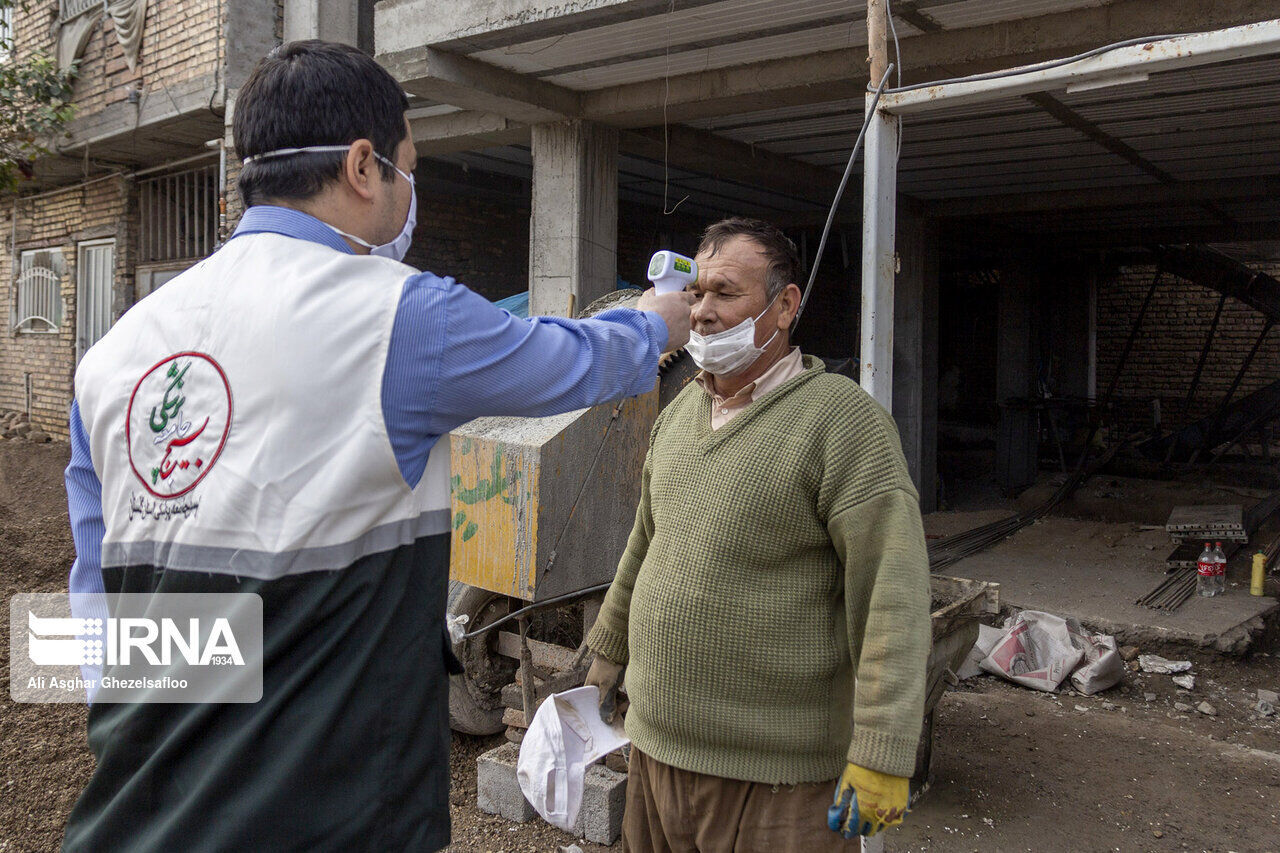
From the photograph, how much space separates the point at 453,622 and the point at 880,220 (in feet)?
8.44

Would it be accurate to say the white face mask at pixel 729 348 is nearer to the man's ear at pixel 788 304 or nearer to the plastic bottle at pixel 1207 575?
the man's ear at pixel 788 304

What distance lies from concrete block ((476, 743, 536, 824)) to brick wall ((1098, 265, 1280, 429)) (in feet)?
43.1

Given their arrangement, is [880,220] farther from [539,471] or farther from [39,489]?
[39,489]

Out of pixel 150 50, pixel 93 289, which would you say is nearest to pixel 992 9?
pixel 150 50

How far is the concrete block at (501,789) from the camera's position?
382 cm

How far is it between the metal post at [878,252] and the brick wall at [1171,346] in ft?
42.3

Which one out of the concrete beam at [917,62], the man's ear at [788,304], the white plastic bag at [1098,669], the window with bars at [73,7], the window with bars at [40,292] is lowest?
the white plastic bag at [1098,669]

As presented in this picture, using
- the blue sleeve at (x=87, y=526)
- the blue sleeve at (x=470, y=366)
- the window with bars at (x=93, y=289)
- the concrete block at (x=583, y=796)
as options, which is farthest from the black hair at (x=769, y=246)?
the window with bars at (x=93, y=289)

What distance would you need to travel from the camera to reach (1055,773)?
425cm

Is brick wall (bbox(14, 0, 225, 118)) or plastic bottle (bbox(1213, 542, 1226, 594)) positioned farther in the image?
brick wall (bbox(14, 0, 225, 118))

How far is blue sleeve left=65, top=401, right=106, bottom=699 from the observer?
5.04ft

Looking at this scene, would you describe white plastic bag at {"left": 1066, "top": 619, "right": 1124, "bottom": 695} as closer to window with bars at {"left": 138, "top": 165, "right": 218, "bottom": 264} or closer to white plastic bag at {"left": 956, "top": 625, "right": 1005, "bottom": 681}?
white plastic bag at {"left": 956, "top": 625, "right": 1005, "bottom": 681}

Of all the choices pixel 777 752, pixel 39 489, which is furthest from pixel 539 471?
pixel 39 489

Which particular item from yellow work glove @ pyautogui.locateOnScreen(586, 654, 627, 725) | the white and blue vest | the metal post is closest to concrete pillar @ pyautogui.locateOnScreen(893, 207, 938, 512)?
the metal post
